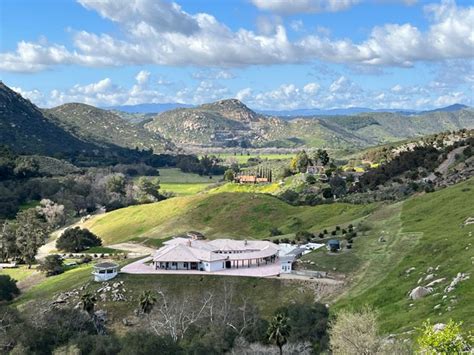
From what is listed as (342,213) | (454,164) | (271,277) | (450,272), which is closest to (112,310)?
(271,277)

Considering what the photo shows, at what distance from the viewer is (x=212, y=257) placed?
72.2 m

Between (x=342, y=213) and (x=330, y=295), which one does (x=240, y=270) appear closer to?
(x=330, y=295)

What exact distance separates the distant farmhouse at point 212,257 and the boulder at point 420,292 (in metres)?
28.0

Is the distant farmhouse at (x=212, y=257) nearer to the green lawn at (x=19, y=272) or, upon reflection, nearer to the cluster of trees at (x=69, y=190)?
the green lawn at (x=19, y=272)

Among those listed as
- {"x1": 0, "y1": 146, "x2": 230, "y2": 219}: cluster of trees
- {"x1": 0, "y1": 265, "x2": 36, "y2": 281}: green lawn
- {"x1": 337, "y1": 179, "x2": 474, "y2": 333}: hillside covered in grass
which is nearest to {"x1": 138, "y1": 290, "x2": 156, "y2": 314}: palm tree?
{"x1": 337, "y1": 179, "x2": 474, "y2": 333}: hillside covered in grass

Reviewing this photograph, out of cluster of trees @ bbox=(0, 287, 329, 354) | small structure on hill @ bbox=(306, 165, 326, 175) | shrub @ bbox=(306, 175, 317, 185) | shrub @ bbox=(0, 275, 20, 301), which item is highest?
small structure on hill @ bbox=(306, 165, 326, 175)

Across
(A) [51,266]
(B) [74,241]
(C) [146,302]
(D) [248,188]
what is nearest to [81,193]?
(D) [248,188]

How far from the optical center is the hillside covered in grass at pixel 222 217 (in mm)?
105375

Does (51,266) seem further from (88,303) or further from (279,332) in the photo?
(279,332)

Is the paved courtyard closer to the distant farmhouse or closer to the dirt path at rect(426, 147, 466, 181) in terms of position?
the distant farmhouse

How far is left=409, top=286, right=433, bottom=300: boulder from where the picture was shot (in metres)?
49.2

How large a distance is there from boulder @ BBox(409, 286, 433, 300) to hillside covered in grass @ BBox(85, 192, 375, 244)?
44.5 metres

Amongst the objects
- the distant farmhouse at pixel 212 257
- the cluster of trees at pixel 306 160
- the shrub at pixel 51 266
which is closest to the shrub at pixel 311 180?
the cluster of trees at pixel 306 160

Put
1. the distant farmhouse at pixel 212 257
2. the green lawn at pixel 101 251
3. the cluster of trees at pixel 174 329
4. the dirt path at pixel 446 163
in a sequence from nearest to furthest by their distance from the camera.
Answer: the cluster of trees at pixel 174 329 < the distant farmhouse at pixel 212 257 < the green lawn at pixel 101 251 < the dirt path at pixel 446 163
